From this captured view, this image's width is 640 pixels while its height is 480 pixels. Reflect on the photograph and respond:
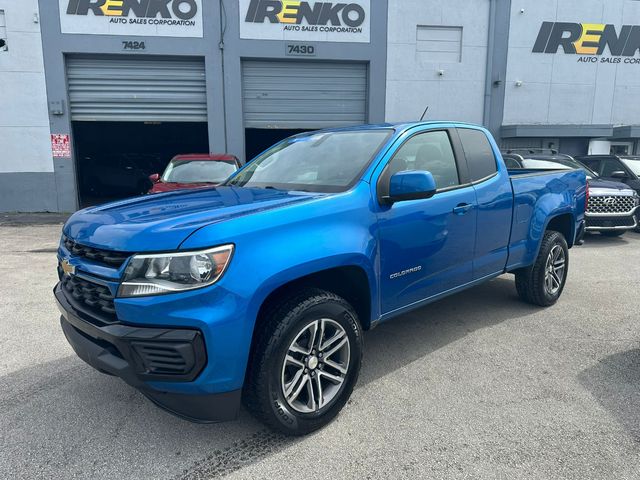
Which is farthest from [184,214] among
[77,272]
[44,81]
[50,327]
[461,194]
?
[44,81]

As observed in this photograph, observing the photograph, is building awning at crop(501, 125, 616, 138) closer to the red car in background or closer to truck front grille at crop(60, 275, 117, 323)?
the red car in background

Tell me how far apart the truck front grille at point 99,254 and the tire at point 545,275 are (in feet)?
12.9

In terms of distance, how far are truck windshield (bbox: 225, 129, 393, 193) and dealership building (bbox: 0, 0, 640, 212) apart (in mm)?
10719

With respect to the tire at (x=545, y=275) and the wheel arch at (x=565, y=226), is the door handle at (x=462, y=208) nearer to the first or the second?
the tire at (x=545, y=275)

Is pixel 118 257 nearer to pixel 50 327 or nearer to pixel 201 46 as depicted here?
pixel 50 327

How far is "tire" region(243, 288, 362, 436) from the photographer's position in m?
2.48

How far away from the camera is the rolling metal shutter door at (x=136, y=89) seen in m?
13.6

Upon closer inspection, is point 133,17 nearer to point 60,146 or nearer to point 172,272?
point 60,146

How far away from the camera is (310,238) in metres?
2.62

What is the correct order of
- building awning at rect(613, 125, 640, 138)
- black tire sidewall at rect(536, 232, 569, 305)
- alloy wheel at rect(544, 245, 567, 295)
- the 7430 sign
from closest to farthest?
black tire sidewall at rect(536, 232, 569, 305), alloy wheel at rect(544, 245, 567, 295), the 7430 sign, building awning at rect(613, 125, 640, 138)

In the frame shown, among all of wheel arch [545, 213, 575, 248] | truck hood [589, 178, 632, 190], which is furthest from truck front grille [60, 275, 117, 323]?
truck hood [589, 178, 632, 190]

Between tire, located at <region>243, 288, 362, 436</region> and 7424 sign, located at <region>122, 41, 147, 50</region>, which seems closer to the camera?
tire, located at <region>243, 288, 362, 436</region>

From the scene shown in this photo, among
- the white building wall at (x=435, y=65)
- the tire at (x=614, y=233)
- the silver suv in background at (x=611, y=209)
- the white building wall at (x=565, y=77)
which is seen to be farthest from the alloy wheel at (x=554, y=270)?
the white building wall at (x=565, y=77)

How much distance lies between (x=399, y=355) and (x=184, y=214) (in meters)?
2.18
